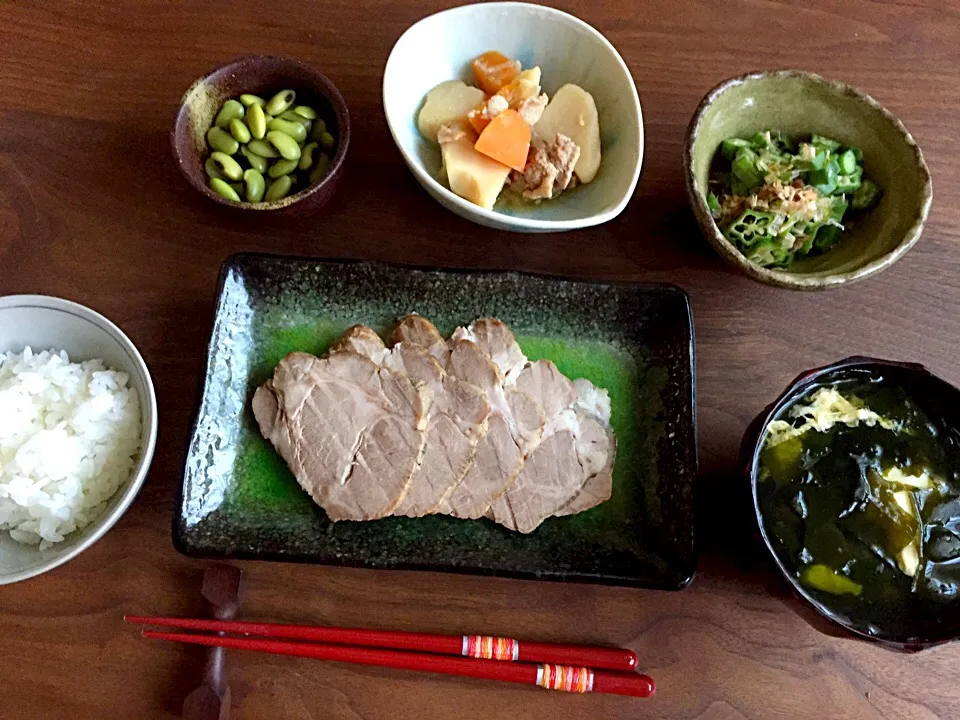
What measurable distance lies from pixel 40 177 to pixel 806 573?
2.22 meters

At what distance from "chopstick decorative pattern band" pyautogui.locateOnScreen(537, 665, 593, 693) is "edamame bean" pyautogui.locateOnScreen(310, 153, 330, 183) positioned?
1349 millimetres

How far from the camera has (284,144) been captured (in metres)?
1.86

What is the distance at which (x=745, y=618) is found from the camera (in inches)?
69.2

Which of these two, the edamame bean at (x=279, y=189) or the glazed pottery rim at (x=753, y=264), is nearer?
the glazed pottery rim at (x=753, y=264)

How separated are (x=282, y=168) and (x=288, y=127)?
0.11 metres

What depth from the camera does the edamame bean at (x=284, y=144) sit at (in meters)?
1.86

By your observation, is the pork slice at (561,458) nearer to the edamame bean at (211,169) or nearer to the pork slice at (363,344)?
the pork slice at (363,344)

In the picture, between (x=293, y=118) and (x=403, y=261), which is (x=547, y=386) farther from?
(x=293, y=118)

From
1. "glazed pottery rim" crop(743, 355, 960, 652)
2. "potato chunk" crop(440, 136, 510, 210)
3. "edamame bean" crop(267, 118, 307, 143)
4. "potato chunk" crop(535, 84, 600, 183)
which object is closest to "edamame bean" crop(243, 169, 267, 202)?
"edamame bean" crop(267, 118, 307, 143)

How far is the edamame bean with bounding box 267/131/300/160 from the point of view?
1.86 m

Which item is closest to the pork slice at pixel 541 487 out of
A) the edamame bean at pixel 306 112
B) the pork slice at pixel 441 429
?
the pork slice at pixel 441 429

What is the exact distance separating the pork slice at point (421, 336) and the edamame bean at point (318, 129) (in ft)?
1.82

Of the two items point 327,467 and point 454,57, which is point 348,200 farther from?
point 327,467

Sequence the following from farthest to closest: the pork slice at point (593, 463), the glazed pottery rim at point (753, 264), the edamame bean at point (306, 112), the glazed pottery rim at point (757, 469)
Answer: the edamame bean at point (306, 112), the pork slice at point (593, 463), the glazed pottery rim at point (753, 264), the glazed pottery rim at point (757, 469)
